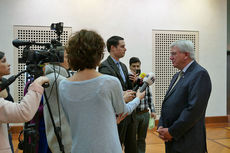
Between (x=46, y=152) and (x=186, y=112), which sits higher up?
(x=186, y=112)

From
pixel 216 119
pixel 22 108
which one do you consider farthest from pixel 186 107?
pixel 216 119

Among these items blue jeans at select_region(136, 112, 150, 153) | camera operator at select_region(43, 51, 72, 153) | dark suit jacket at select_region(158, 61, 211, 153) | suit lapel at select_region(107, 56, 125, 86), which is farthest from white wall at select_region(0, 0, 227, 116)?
dark suit jacket at select_region(158, 61, 211, 153)

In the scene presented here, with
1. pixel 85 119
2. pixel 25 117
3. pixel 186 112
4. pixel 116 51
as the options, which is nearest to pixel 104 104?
pixel 85 119

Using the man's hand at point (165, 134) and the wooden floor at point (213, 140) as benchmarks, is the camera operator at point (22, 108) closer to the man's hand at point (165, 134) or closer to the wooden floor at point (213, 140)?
the man's hand at point (165, 134)

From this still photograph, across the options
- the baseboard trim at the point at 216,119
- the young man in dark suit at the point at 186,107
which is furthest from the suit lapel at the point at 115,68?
the baseboard trim at the point at 216,119

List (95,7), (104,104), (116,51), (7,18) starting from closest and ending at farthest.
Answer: (104,104) → (116,51) → (7,18) → (95,7)

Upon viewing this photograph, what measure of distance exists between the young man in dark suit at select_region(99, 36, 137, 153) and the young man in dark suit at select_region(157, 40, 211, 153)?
76 centimetres

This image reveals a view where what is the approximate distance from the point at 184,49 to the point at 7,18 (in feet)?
14.7

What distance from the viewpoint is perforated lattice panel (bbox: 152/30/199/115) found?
578 centimetres

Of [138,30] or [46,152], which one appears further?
[138,30]

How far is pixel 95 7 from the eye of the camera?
543cm

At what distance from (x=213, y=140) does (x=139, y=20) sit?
3.27 meters

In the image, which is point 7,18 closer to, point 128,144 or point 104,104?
point 128,144

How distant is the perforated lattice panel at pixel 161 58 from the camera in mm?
5777
